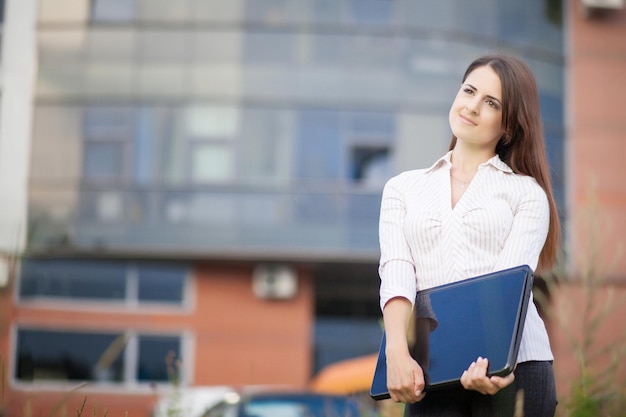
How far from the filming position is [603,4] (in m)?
19.8

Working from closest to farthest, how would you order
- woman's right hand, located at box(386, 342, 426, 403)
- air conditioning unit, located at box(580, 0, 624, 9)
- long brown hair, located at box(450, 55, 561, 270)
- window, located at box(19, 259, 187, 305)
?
woman's right hand, located at box(386, 342, 426, 403)
long brown hair, located at box(450, 55, 561, 270)
window, located at box(19, 259, 187, 305)
air conditioning unit, located at box(580, 0, 624, 9)

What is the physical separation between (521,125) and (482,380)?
2.12ft

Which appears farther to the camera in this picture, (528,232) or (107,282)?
(107,282)

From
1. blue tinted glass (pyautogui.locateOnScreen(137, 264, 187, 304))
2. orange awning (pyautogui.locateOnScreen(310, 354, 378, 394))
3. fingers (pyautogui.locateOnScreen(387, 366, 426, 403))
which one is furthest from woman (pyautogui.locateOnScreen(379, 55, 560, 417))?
blue tinted glass (pyautogui.locateOnScreen(137, 264, 187, 304))

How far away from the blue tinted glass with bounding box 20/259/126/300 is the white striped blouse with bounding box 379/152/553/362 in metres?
16.7

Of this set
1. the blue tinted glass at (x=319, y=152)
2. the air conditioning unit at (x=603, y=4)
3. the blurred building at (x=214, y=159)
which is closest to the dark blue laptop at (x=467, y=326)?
the blurred building at (x=214, y=159)

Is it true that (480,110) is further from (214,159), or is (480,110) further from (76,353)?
(76,353)

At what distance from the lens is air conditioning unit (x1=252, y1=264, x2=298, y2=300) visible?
735 inches

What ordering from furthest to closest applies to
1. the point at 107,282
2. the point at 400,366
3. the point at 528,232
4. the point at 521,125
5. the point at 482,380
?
the point at 107,282
the point at 521,125
the point at 528,232
the point at 400,366
the point at 482,380

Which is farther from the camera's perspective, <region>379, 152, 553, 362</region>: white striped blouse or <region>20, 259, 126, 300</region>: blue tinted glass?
<region>20, 259, 126, 300</region>: blue tinted glass

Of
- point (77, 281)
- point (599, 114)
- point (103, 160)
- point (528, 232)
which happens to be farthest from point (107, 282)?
point (528, 232)

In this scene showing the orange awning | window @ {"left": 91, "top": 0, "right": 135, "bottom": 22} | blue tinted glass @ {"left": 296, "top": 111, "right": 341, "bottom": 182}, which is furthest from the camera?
window @ {"left": 91, "top": 0, "right": 135, "bottom": 22}

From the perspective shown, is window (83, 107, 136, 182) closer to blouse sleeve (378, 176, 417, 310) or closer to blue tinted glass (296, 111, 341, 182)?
blue tinted glass (296, 111, 341, 182)

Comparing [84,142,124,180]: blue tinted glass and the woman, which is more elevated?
[84,142,124,180]: blue tinted glass
